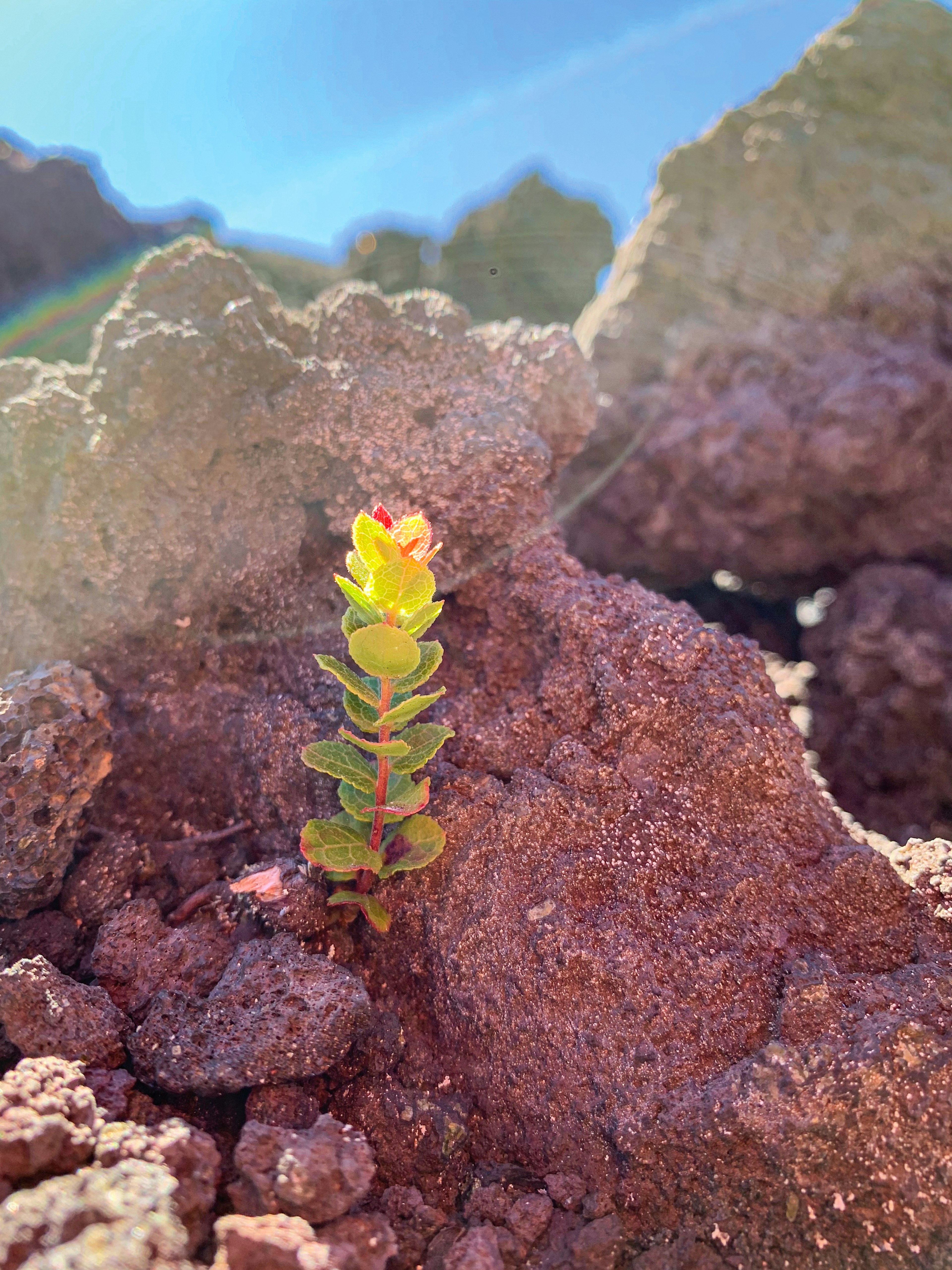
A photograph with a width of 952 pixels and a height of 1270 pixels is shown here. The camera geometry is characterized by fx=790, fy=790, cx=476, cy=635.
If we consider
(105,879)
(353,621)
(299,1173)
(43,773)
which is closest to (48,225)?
(43,773)

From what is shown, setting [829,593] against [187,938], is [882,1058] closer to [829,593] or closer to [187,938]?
[187,938]

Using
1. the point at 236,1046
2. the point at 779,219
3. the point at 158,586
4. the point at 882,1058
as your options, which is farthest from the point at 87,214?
the point at 882,1058

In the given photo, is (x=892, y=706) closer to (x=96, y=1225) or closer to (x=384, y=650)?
(x=384, y=650)

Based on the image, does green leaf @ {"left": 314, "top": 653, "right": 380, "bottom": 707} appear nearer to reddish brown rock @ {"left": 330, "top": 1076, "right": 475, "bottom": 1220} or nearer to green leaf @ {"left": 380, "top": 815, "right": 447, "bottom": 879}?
green leaf @ {"left": 380, "top": 815, "right": 447, "bottom": 879}

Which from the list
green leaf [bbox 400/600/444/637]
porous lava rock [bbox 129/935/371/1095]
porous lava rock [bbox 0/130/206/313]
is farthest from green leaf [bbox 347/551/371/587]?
porous lava rock [bbox 0/130/206/313]

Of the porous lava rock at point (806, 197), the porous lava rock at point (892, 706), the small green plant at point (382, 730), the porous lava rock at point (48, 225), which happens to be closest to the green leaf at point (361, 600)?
the small green plant at point (382, 730)

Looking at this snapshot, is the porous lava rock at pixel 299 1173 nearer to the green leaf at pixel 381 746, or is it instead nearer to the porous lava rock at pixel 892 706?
the green leaf at pixel 381 746

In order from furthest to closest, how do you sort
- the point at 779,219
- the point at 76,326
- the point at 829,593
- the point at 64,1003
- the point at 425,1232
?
the point at 76,326 < the point at 829,593 < the point at 779,219 < the point at 64,1003 < the point at 425,1232
